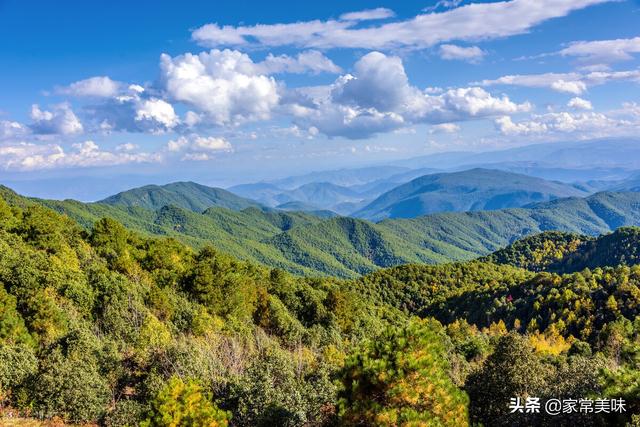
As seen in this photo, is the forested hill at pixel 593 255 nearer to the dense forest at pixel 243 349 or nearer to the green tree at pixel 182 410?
the dense forest at pixel 243 349

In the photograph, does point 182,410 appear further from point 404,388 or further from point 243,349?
point 243,349

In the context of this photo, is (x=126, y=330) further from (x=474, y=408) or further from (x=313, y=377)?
(x=474, y=408)

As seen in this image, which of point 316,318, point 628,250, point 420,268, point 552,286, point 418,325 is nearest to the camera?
point 418,325

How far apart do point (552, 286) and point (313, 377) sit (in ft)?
293

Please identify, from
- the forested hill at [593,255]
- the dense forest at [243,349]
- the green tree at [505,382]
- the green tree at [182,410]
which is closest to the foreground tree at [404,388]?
the dense forest at [243,349]

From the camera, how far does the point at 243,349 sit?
4219 cm

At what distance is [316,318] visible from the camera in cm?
6794

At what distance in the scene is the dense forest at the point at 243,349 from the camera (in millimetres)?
17906

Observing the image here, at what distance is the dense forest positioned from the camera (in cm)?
1791

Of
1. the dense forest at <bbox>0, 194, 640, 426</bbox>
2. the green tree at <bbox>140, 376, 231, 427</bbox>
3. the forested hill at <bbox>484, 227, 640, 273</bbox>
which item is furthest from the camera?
the forested hill at <bbox>484, 227, 640, 273</bbox>

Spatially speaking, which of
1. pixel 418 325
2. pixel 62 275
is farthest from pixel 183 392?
pixel 62 275

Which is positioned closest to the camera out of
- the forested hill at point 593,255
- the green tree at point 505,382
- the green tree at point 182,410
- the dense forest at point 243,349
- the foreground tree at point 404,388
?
the foreground tree at point 404,388

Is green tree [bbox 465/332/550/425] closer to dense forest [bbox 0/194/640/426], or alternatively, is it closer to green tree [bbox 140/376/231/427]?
dense forest [bbox 0/194/640/426]

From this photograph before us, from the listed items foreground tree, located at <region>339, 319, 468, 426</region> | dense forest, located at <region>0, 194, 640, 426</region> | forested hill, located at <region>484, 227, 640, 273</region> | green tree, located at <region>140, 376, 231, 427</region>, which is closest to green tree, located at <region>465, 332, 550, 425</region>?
dense forest, located at <region>0, 194, 640, 426</region>
